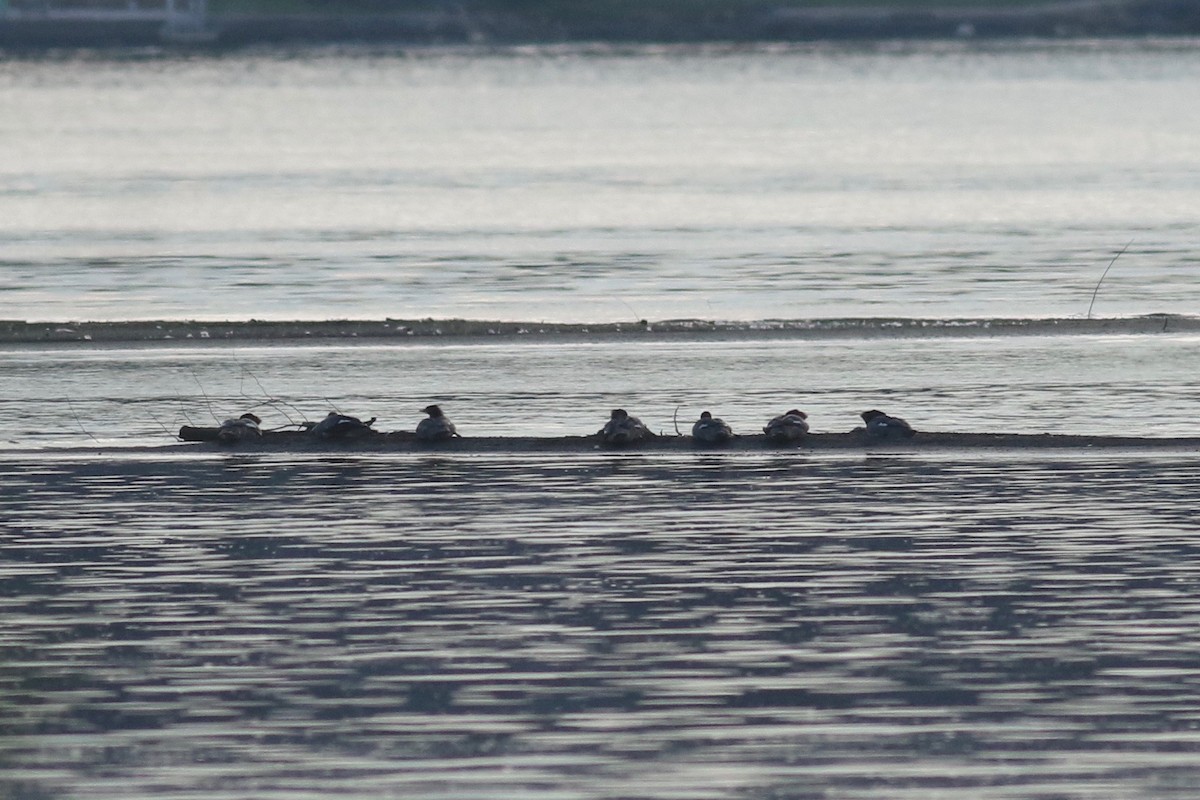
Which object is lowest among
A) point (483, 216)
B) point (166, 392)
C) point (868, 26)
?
point (166, 392)

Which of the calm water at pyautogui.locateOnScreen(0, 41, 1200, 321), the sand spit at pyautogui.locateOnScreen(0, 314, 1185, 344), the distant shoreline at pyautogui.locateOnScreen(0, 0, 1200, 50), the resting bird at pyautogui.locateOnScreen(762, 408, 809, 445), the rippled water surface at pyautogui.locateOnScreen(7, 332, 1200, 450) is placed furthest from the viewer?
the distant shoreline at pyautogui.locateOnScreen(0, 0, 1200, 50)

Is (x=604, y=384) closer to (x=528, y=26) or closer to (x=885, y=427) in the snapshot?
(x=885, y=427)

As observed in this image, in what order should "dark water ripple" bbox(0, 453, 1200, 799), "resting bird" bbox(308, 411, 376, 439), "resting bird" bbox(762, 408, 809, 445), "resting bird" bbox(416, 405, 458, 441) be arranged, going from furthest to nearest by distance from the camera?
"resting bird" bbox(308, 411, 376, 439), "resting bird" bbox(416, 405, 458, 441), "resting bird" bbox(762, 408, 809, 445), "dark water ripple" bbox(0, 453, 1200, 799)

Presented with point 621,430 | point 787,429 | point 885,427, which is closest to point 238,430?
point 621,430

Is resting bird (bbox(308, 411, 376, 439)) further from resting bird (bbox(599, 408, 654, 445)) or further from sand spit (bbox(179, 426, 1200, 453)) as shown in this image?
resting bird (bbox(599, 408, 654, 445))

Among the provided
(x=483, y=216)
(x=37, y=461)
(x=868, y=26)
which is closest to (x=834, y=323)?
(x=37, y=461)

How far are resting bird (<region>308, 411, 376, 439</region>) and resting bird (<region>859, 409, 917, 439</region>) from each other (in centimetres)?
453

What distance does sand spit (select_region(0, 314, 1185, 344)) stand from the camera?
32.0 m

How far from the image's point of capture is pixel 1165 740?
1262 cm

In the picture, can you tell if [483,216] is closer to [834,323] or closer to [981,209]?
[981,209]

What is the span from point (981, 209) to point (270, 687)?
174 feet

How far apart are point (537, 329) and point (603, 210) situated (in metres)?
32.4

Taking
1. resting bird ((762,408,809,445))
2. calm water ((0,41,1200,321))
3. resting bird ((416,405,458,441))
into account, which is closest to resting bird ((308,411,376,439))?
resting bird ((416,405,458,441))

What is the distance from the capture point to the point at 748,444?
73.6ft
